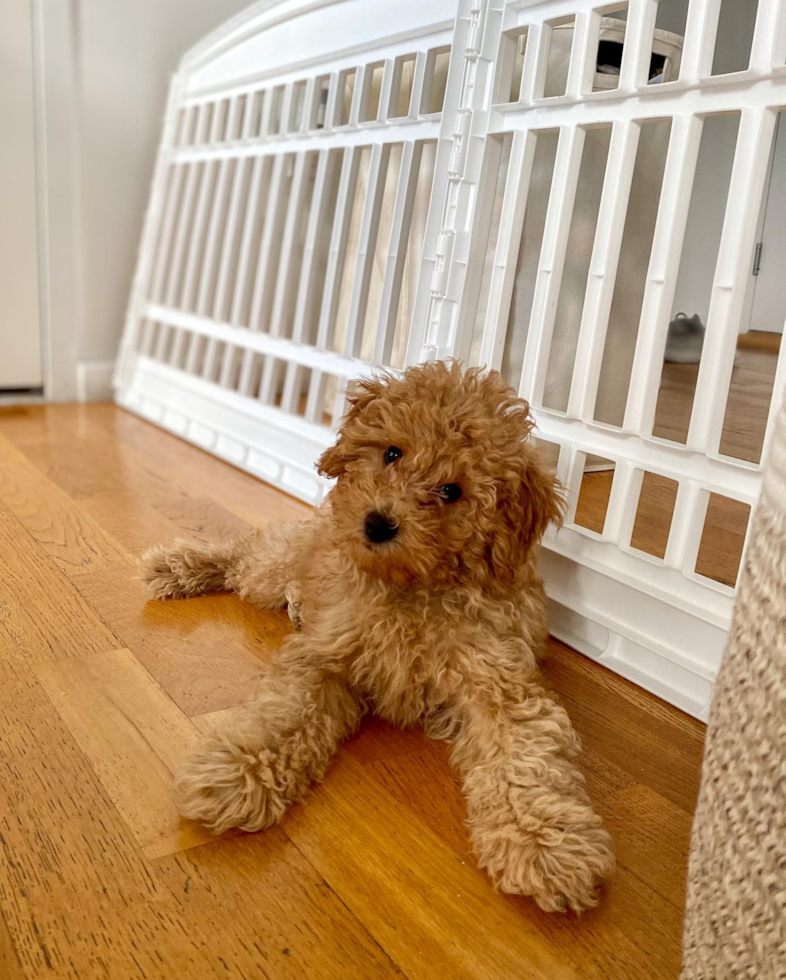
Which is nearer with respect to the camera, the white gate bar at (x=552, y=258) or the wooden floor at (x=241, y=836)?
the wooden floor at (x=241, y=836)

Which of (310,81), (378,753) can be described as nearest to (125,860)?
(378,753)

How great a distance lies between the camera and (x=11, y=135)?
2.81m

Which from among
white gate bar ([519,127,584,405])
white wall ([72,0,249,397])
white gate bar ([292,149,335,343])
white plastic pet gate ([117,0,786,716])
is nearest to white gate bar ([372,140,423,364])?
white plastic pet gate ([117,0,786,716])

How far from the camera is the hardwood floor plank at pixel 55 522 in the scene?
171 cm

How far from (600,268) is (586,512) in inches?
16.5

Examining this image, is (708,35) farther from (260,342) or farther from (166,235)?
(166,235)

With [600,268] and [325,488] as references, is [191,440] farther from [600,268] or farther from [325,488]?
[600,268]

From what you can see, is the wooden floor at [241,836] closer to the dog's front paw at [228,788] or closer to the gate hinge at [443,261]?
the dog's front paw at [228,788]

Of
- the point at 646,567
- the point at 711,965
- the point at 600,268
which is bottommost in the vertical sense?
the point at 711,965

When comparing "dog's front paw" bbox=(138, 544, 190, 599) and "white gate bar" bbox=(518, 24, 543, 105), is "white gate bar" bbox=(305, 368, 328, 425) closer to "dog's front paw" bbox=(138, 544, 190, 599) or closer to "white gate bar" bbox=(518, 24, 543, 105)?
"dog's front paw" bbox=(138, 544, 190, 599)

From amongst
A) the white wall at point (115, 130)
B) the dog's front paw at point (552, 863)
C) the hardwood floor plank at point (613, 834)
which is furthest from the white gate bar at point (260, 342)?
the dog's front paw at point (552, 863)

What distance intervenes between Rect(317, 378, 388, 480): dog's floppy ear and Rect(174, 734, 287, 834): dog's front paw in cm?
40

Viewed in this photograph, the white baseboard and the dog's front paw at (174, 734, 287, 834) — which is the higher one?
the white baseboard

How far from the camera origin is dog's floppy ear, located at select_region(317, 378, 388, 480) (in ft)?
3.84
